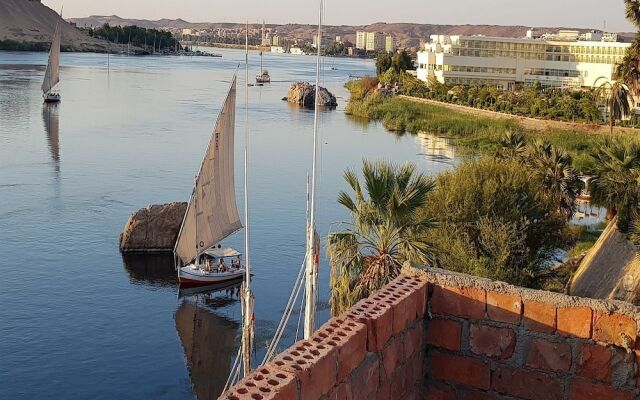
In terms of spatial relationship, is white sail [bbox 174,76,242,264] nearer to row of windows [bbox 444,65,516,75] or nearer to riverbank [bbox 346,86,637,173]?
riverbank [bbox 346,86,637,173]

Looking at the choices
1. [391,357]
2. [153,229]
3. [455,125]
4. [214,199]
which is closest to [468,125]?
[455,125]

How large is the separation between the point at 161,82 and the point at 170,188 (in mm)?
63948

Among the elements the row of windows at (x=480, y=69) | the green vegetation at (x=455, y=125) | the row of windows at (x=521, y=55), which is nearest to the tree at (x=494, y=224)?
the green vegetation at (x=455, y=125)

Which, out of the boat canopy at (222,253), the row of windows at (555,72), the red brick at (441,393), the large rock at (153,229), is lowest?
the boat canopy at (222,253)

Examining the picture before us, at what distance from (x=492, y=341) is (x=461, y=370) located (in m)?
0.26

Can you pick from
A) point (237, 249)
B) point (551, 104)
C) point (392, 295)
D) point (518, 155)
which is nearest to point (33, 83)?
point (551, 104)

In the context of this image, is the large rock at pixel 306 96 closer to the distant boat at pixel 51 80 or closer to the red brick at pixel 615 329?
the distant boat at pixel 51 80

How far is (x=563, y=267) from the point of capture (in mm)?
21391

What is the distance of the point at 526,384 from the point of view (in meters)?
5.22

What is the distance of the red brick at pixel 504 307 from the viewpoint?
17.1 feet

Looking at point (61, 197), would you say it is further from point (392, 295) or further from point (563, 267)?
point (392, 295)

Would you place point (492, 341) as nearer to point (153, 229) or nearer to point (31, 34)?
point (153, 229)

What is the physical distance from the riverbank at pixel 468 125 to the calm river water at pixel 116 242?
243 cm

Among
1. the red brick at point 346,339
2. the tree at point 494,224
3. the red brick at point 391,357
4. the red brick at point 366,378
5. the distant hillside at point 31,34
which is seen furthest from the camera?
the distant hillside at point 31,34
